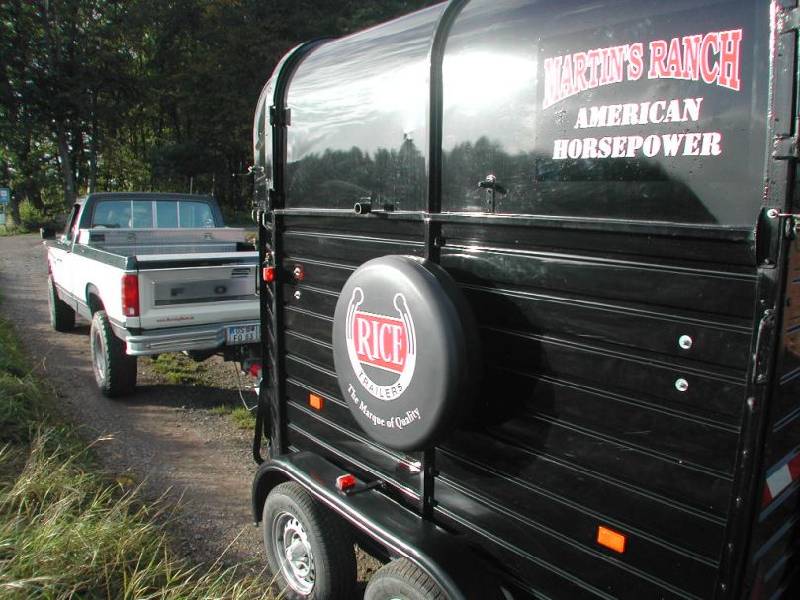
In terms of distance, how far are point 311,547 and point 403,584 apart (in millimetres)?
760

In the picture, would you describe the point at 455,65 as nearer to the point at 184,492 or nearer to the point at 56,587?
the point at 56,587

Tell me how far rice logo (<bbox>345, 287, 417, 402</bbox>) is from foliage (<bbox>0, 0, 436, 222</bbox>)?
21.6m

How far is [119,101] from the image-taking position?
3073cm

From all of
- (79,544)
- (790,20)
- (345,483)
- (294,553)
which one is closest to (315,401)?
(345,483)

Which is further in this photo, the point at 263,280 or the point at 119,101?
the point at 119,101

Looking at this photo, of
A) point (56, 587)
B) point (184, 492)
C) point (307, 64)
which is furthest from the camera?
point (184, 492)

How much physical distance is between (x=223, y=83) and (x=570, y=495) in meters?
25.9

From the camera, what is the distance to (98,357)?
649cm

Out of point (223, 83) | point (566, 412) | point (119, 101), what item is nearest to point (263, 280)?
point (566, 412)

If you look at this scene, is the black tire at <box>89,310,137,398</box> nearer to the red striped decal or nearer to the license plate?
the license plate

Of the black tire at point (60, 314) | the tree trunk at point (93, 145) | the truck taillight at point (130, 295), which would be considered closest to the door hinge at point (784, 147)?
the truck taillight at point (130, 295)

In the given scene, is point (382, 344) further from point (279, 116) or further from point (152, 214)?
point (152, 214)

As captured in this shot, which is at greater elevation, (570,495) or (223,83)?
(223,83)

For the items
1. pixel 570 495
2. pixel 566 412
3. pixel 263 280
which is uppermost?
pixel 263 280
